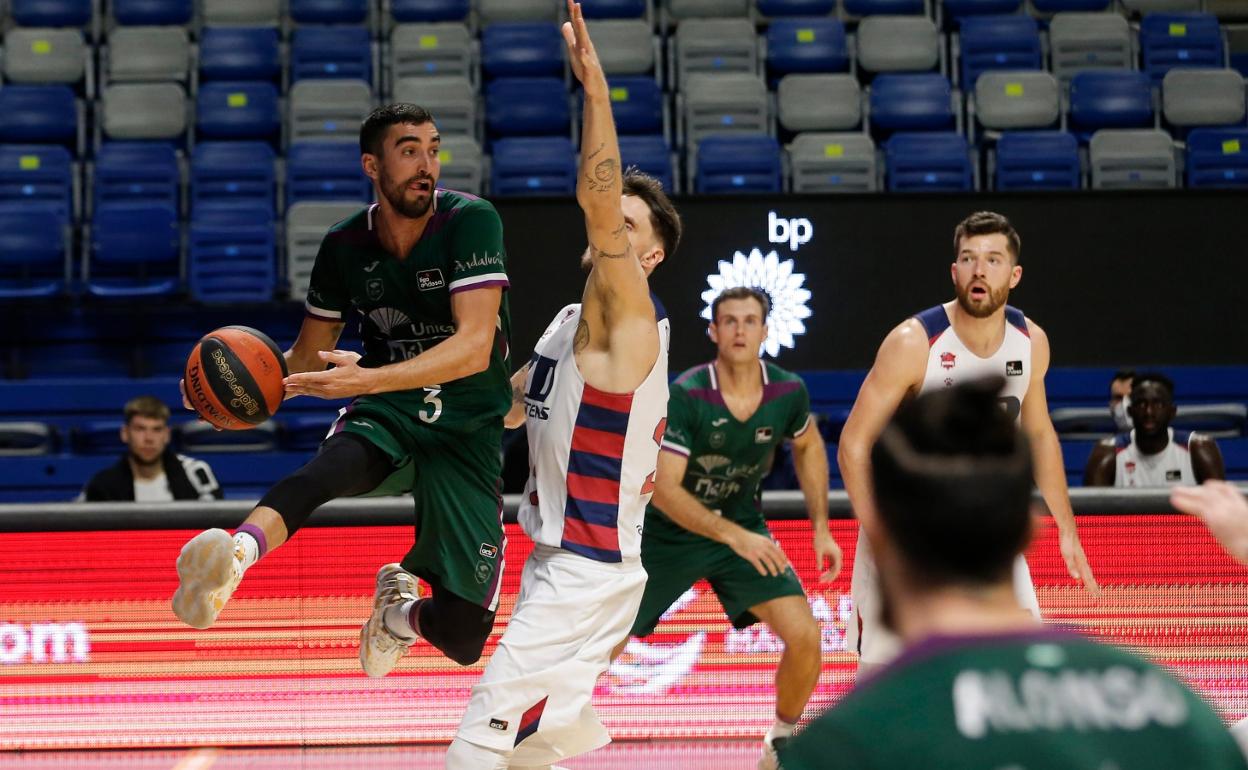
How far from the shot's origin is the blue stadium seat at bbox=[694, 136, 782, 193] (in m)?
10.8

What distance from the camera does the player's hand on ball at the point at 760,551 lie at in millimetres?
5141

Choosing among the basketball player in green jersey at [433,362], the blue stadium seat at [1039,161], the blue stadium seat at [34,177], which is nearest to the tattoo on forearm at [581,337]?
the basketball player in green jersey at [433,362]

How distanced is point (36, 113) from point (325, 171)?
2422mm

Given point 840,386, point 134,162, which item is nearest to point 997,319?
point 840,386

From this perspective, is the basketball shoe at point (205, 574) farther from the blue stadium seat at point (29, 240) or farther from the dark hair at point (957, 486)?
the blue stadium seat at point (29, 240)

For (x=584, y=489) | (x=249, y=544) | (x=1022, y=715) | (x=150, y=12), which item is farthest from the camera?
(x=150, y=12)

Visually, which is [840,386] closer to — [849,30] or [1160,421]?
[1160,421]

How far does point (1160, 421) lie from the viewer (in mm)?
7938

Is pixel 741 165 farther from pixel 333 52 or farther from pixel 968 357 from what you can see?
pixel 968 357

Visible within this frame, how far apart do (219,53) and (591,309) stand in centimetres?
891

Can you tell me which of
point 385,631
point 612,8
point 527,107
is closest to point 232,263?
point 527,107

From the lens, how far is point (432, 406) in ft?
14.5

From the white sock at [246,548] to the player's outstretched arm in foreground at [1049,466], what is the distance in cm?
251

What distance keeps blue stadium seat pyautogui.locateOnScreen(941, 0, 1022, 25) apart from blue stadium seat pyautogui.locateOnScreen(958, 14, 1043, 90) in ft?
1.08
